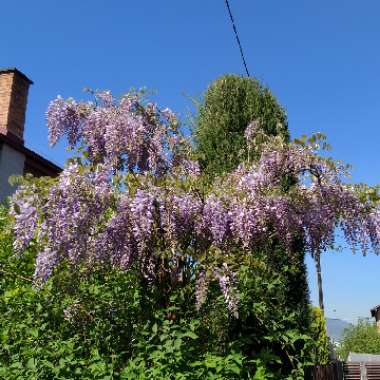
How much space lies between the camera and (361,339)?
61.6m

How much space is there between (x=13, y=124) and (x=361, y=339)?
175 ft

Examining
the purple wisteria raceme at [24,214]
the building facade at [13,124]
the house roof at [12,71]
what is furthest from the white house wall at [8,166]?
the purple wisteria raceme at [24,214]

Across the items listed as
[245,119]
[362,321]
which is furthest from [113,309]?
[362,321]

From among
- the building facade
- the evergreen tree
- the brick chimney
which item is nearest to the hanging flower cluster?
the evergreen tree

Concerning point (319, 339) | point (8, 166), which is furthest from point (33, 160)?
point (319, 339)

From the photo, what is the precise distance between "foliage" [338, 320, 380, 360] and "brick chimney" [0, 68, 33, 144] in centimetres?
5017

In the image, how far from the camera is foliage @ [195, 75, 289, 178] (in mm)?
11578

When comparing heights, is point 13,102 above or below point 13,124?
above

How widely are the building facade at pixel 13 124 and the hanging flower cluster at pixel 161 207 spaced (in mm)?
11140

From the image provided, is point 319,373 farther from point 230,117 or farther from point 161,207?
point 161,207

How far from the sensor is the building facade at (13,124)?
18156 mm

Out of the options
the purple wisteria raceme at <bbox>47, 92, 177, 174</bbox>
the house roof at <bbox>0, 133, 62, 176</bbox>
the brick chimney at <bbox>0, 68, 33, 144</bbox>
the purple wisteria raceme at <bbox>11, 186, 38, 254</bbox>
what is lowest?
the purple wisteria raceme at <bbox>11, 186, 38, 254</bbox>

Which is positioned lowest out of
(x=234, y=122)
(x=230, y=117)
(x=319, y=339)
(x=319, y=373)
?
(x=319, y=373)

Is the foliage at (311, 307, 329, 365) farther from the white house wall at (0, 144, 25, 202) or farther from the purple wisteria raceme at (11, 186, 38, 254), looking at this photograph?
the white house wall at (0, 144, 25, 202)
